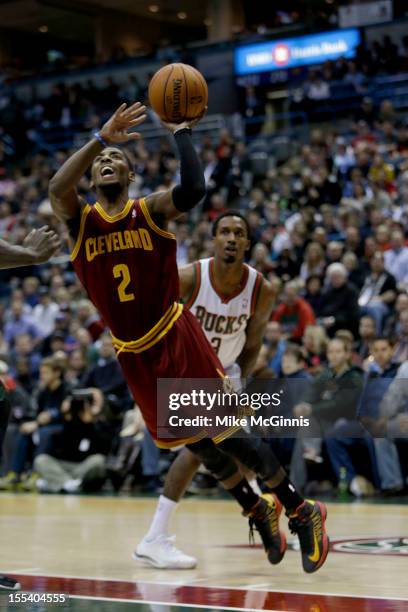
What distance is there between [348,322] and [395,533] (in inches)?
208

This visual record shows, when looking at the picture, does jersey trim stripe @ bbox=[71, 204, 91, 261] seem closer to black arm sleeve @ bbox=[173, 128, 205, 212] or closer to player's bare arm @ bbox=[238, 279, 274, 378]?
black arm sleeve @ bbox=[173, 128, 205, 212]

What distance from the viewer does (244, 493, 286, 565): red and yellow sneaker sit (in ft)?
19.3

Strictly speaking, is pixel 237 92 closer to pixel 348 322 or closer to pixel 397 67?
pixel 397 67

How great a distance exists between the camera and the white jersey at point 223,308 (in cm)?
677

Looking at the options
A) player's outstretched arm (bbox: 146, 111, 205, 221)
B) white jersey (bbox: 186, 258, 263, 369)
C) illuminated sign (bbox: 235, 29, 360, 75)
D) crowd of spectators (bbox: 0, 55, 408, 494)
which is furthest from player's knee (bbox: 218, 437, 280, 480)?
illuminated sign (bbox: 235, 29, 360, 75)

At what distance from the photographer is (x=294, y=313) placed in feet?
42.2

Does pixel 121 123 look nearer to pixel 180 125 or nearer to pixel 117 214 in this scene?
pixel 180 125

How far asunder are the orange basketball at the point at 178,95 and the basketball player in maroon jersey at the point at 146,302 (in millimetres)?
415

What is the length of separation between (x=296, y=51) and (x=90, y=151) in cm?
1923

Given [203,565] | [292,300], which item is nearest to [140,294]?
[203,565]

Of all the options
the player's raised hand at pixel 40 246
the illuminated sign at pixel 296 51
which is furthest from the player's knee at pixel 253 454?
the illuminated sign at pixel 296 51

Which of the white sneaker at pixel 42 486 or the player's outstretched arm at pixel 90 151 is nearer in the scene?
the player's outstretched arm at pixel 90 151

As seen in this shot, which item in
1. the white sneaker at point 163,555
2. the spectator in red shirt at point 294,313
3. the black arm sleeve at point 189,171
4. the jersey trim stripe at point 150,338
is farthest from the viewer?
the spectator in red shirt at point 294,313

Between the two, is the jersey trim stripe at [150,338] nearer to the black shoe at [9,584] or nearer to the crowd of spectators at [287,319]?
the black shoe at [9,584]
